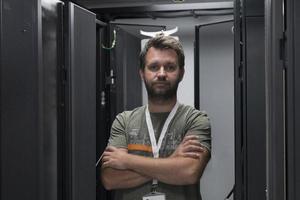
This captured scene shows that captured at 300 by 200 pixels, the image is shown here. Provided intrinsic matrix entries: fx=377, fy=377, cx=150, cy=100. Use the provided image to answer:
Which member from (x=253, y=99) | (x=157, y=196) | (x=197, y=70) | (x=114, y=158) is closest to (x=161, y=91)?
(x=197, y=70)

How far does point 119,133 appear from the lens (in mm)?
2502

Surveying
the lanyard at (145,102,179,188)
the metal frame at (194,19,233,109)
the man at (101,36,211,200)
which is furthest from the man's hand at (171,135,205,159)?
the metal frame at (194,19,233,109)

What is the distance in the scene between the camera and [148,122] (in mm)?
2482

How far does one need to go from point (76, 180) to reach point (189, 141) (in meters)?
0.77

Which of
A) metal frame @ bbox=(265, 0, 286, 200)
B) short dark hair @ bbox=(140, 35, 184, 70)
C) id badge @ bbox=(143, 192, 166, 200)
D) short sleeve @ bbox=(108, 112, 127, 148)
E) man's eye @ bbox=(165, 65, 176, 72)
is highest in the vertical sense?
short dark hair @ bbox=(140, 35, 184, 70)

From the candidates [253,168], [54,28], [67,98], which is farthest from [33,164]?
[253,168]

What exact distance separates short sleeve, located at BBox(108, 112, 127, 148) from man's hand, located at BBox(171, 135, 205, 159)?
1.15 ft

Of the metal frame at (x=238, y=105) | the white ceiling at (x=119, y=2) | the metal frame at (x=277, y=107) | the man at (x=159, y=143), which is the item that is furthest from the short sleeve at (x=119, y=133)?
the metal frame at (x=277, y=107)

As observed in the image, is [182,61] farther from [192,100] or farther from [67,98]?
[67,98]

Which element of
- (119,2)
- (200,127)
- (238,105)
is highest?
(119,2)

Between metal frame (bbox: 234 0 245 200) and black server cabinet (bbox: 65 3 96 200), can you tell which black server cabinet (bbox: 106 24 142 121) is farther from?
metal frame (bbox: 234 0 245 200)

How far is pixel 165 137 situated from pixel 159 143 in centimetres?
5

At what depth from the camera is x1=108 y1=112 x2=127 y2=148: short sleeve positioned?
Answer: 2.45m

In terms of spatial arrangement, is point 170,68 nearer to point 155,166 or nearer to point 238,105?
point 155,166
